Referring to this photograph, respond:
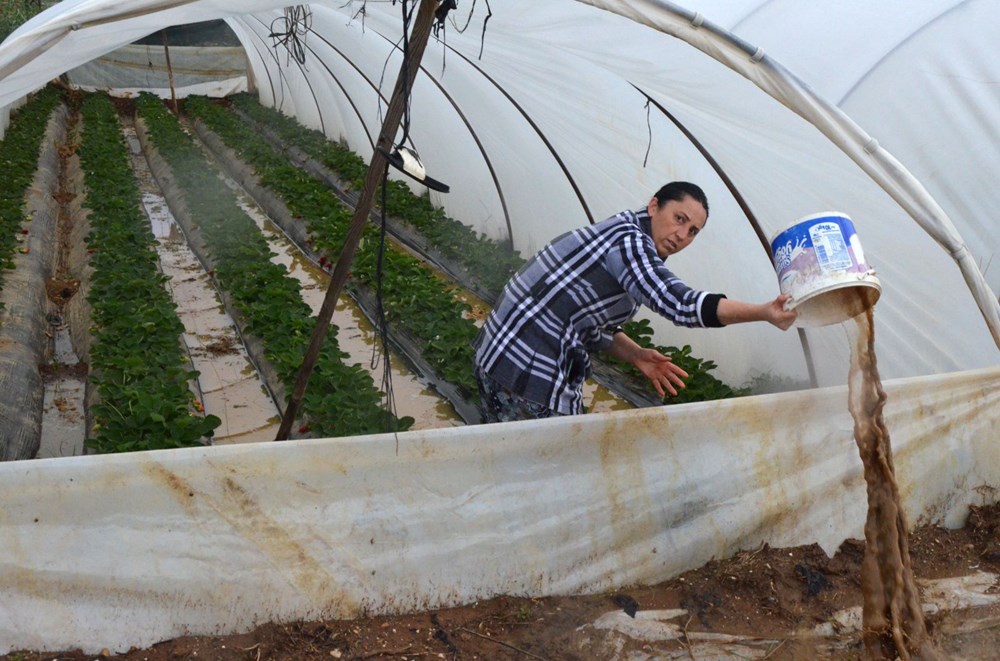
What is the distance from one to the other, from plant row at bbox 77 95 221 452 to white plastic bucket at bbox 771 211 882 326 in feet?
9.80

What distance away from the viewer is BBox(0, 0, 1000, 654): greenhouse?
10.1 feet

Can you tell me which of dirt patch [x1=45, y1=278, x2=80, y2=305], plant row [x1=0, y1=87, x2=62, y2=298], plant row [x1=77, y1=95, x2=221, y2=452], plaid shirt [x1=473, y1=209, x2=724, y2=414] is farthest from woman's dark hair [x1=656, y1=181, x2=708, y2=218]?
dirt patch [x1=45, y1=278, x2=80, y2=305]

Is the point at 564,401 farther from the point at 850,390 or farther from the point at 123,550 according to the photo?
Result: the point at 123,550

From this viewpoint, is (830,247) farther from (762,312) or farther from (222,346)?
(222,346)

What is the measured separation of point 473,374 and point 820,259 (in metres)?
2.98

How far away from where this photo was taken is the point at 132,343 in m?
5.86

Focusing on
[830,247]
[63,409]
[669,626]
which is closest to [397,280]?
[63,409]

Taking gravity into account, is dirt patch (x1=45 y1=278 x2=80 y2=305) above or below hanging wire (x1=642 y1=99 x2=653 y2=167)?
below

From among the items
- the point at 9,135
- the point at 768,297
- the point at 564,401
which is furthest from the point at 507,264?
the point at 9,135

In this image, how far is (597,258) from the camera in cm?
337

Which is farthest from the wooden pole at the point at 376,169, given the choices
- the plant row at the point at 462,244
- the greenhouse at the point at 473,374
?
the plant row at the point at 462,244

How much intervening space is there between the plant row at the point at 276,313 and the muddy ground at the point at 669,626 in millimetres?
891

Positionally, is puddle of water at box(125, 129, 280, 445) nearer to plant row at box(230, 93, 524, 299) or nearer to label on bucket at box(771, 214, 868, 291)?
plant row at box(230, 93, 524, 299)

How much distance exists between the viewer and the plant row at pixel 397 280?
6.16m
